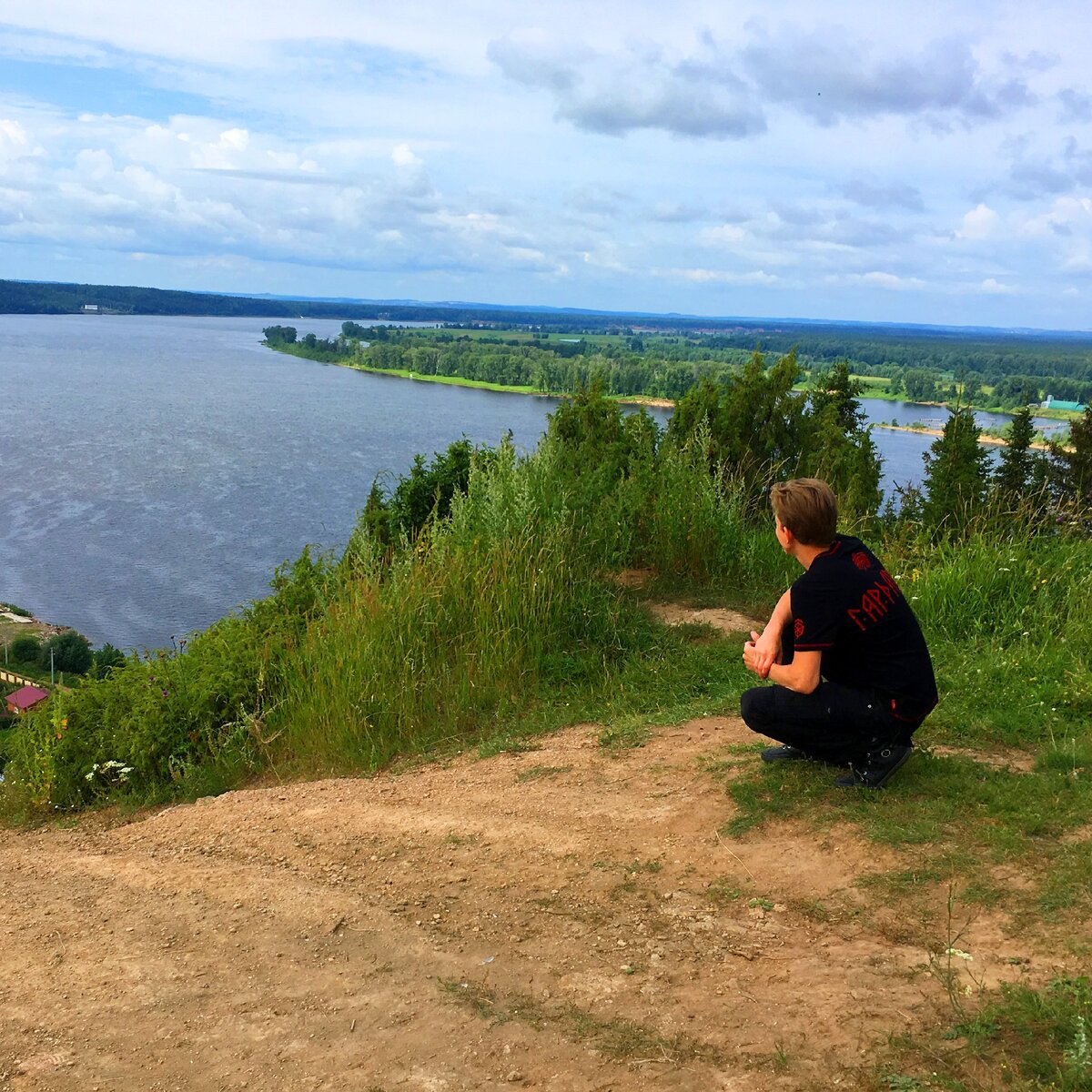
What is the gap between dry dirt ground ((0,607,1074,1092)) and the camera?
271 cm

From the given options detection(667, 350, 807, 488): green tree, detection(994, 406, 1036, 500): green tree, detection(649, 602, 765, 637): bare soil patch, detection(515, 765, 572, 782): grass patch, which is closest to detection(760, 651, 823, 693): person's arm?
detection(515, 765, 572, 782): grass patch

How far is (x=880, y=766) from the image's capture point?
164 inches

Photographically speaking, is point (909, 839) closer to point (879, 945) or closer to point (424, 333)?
point (879, 945)

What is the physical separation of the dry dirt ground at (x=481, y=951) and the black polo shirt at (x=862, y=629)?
23.9 inches

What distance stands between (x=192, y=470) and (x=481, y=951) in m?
57.2

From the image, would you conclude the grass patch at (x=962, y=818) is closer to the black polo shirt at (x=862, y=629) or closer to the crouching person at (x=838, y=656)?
the crouching person at (x=838, y=656)

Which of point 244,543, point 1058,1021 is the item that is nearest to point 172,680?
point 1058,1021

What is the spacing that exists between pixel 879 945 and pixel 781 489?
1676 millimetres

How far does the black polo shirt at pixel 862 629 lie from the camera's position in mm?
3863

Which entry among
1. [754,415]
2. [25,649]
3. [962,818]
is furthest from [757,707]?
[25,649]

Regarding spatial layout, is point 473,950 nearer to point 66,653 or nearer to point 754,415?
point 754,415

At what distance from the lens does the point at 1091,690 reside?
5047 mm

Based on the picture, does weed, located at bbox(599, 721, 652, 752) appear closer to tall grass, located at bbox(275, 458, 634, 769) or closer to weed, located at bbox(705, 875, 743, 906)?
tall grass, located at bbox(275, 458, 634, 769)

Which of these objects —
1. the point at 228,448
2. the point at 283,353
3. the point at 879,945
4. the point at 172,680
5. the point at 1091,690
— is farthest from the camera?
the point at 283,353
